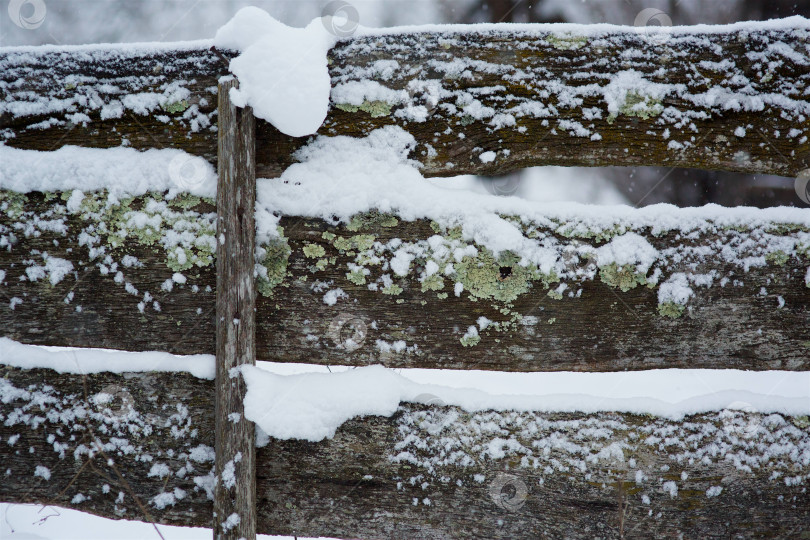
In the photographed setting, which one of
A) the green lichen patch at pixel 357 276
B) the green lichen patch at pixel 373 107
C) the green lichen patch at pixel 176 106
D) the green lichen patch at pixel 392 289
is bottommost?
the green lichen patch at pixel 392 289

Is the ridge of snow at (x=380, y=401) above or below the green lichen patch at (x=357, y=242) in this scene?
below

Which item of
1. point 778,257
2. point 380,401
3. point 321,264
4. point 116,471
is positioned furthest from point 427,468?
point 778,257

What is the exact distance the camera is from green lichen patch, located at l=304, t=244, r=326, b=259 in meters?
1.55

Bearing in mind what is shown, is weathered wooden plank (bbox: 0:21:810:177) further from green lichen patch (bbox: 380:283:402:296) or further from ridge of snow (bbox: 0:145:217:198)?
green lichen patch (bbox: 380:283:402:296)

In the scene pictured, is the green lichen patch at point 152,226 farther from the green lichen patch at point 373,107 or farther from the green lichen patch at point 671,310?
the green lichen patch at point 671,310

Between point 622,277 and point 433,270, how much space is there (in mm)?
641

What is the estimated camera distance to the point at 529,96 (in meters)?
1.51

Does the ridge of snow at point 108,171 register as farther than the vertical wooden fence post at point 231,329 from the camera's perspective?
Yes

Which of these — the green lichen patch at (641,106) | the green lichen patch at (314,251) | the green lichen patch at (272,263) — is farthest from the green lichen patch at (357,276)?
the green lichen patch at (641,106)

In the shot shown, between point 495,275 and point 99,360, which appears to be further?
point 99,360

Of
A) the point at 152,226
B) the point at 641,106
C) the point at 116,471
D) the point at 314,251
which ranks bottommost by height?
the point at 116,471

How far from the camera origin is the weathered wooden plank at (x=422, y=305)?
149 cm

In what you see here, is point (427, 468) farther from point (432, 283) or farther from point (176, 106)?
point (176, 106)

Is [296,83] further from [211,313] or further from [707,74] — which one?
[707,74]
